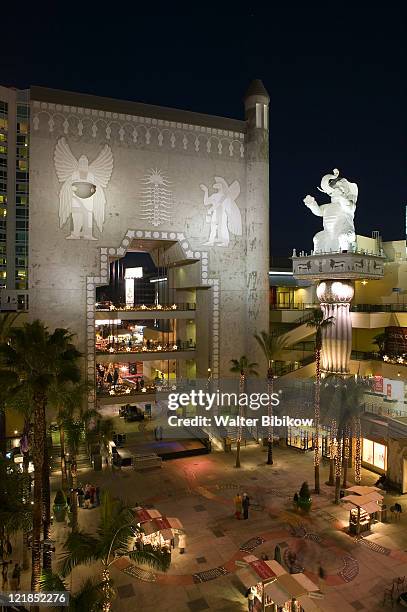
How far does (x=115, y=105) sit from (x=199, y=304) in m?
15.7

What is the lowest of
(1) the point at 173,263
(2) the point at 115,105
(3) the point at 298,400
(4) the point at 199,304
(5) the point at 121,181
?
(3) the point at 298,400

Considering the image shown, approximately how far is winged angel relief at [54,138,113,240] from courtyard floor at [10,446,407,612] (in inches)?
635

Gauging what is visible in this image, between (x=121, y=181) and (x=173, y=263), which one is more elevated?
(x=121, y=181)

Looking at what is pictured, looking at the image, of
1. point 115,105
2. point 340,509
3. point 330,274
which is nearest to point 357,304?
point 330,274

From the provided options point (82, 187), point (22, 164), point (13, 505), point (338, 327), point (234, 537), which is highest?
point (22, 164)

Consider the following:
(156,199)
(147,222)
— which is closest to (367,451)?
(147,222)

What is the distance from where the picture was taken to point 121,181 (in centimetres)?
3128

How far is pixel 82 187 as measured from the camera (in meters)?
29.9

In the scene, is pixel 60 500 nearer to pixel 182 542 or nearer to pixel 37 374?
pixel 182 542

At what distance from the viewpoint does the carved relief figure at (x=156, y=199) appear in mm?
31906

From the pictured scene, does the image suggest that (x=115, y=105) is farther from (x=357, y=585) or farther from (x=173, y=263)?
(x=357, y=585)

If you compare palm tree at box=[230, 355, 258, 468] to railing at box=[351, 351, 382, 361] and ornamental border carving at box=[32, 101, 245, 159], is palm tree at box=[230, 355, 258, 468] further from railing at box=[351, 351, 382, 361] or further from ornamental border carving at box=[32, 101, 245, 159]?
ornamental border carving at box=[32, 101, 245, 159]

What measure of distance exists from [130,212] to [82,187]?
3.63 meters

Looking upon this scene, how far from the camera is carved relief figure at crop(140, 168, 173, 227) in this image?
31.9 metres
